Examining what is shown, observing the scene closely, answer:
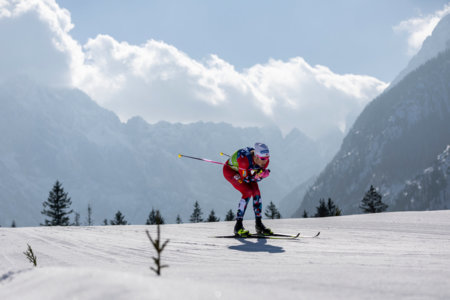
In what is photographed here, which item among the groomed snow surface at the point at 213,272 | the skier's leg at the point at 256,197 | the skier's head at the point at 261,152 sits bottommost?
the groomed snow surface at the point at 213,272

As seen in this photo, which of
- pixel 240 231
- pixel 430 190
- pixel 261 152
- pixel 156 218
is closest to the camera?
pixel 156 218

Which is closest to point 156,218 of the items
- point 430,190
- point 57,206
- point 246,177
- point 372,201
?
point 246,177

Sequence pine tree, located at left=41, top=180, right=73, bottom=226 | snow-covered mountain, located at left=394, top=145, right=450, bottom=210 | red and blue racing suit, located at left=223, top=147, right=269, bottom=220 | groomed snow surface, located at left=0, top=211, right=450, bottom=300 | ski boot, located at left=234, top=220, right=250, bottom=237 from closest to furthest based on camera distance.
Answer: groomed snow surface, located at left=0, top=211, right=450, bottom=300 → ski boot, located at left=234, top=220, right=250, bottom=237 → red and blue racing suit, located at left=223, top=147, right=269, bottom=220 → pine tree, located at left=41, top=180, right=73, bottom=226 → snow-covered mountain, located at left=394, top=145, right=450, bottom=210

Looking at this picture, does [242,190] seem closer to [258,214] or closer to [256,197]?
[256,197]

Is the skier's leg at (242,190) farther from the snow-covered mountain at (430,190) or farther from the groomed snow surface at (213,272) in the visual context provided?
the snow-covered mountain at (430,190)

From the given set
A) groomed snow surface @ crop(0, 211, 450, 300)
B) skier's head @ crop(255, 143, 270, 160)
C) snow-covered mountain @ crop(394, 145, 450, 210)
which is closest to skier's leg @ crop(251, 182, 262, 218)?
skier's head @ crop(255, 143, 270, 160)

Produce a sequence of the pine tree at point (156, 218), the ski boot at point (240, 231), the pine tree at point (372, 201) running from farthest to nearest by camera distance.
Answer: the pine tree at point (372, 201) < the ski boot at point (240, 231) < the pine tree at point (156, 218)

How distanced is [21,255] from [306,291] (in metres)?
4.24

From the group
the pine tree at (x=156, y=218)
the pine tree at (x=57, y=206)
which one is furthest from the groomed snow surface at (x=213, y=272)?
the pine tree at (x=57, y=206)

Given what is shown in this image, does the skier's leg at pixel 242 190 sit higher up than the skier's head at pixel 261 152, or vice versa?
the skier's head at pixel 261 152

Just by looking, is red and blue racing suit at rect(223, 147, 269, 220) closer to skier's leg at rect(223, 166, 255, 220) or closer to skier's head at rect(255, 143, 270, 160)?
skier's leg at rect(223, 166, 255, 220)

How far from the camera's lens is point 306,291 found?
2584mm

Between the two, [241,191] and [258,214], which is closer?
[258,214]

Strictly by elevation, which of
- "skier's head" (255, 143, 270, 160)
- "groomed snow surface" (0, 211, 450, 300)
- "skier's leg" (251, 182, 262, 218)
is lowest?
"groomed snow surface" (0, 211, 450, 300)
